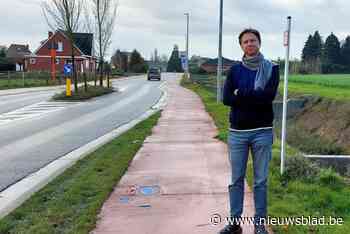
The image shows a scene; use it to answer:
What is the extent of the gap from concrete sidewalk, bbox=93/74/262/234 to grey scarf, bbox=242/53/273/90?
1448 mm

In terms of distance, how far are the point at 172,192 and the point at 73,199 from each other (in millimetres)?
1224

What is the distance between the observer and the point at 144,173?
7.50 meters

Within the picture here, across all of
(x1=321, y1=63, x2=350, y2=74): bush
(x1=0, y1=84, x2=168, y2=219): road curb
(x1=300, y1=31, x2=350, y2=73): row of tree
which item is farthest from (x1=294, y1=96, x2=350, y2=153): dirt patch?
(x1=321, y1=63, x2=350, y2=74): bush

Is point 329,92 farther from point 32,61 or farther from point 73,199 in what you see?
point 32,61

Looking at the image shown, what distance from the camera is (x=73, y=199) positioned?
5.94m

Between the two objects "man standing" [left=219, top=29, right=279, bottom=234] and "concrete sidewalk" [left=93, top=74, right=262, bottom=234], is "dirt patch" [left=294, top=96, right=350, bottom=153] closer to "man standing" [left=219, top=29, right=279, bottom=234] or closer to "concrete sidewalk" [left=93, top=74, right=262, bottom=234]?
"concrete sidewalk" [left=93, top=74, right=262, bottom=234]

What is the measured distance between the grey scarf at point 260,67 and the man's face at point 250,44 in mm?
51

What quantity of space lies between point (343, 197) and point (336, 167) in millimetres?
2727

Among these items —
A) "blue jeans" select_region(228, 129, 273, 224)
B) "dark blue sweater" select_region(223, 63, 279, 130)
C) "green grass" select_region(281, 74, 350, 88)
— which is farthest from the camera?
"green grass" select_region(281, 74, 350, 88)

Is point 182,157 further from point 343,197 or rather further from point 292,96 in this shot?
point 292,96

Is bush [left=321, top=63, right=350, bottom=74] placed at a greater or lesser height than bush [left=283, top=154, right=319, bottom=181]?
greater

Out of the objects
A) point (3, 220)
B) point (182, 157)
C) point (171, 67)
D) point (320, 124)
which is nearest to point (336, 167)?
point (182, 157)

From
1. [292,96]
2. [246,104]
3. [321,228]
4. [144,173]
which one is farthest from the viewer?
[292,96]

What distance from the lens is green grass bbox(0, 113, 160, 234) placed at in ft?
16.2
